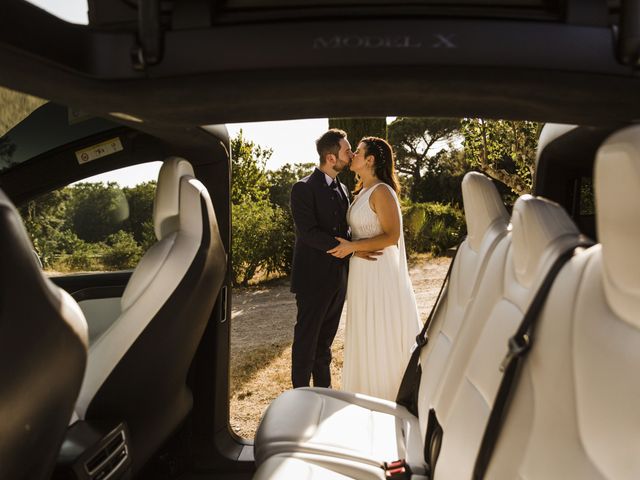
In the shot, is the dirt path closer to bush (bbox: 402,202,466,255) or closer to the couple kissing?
bush (bbox: 402,202,466,255)

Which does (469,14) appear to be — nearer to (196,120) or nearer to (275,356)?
(196,120)

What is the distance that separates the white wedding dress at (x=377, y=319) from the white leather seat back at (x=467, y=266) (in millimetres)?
1738

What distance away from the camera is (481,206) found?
197 centimetres

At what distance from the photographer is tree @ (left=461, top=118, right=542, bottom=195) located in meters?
7.90

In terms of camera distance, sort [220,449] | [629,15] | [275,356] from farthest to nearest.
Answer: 1. [275,356]
2. [220,449]
3. [629,15]

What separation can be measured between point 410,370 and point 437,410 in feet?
2.04

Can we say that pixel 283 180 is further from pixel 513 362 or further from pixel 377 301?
pixel 513 362

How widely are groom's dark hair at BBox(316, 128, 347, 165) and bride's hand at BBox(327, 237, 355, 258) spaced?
54 centimetres

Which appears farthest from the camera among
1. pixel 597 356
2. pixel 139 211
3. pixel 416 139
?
pixel 416 139

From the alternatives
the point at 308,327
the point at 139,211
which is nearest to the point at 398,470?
the point at 139,211

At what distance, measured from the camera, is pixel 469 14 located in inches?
30.8

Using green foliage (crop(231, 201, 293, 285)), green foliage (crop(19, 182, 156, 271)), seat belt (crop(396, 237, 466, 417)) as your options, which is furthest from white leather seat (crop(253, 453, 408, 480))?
green foliage (crop(231, 201, 293, 285))

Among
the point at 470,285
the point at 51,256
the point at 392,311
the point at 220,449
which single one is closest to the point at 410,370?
the point at 470,285

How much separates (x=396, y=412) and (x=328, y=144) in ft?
6.87
